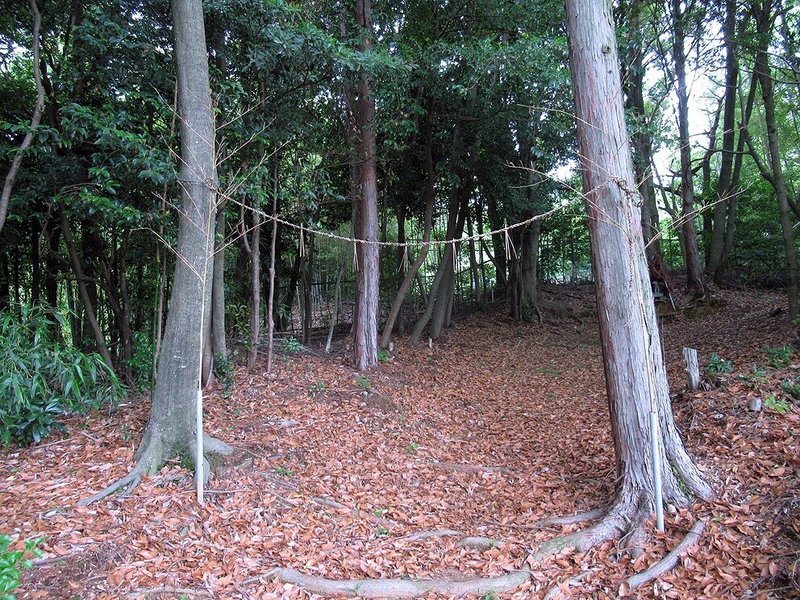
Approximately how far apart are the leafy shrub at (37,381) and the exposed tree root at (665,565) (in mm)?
4682

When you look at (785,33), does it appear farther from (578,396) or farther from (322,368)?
(322,368)

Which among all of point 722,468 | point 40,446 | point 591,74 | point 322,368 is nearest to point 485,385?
point 322,368

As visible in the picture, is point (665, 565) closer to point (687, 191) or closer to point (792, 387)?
point (792, 387)

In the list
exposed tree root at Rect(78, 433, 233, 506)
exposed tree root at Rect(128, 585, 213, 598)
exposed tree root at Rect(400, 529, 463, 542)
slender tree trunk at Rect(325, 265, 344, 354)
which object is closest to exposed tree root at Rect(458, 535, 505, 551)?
exposed tree root at Rect(400, 529, 463, 542)

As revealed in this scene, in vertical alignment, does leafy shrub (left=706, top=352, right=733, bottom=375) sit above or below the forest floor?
above

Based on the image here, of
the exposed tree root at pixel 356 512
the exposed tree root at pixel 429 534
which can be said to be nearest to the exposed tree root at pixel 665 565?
the exposed tree root at pixel 429 534

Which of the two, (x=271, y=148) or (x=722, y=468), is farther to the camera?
(x=271, y=148)

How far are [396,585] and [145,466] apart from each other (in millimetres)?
2238

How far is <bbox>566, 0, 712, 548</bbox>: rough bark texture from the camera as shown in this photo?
143 inches

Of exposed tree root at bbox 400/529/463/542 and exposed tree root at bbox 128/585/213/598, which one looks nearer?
exposed tree root at bbox 128/585/213/598

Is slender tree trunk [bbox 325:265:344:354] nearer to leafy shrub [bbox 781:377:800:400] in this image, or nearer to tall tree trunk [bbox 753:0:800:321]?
leafy shrub [bbox 781:377:800:400]

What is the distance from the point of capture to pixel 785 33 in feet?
25.1

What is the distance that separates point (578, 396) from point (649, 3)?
7375mm

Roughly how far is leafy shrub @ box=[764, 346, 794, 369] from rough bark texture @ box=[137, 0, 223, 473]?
5705mm
